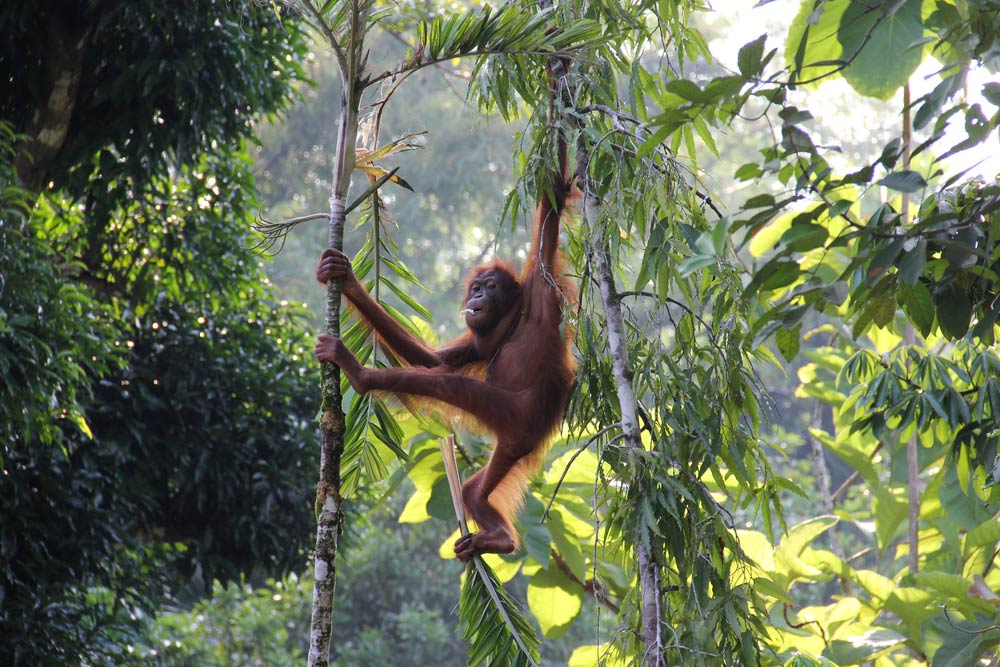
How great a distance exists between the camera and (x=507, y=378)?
11.6ft

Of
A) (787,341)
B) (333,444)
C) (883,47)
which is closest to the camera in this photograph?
(787,341)

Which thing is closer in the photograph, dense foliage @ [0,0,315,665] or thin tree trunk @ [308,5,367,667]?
thin tree trunk @ [308,5,367,667]

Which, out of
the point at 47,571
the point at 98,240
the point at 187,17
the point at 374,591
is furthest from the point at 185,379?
the point at 374,591

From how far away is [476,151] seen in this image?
1541 centimetres

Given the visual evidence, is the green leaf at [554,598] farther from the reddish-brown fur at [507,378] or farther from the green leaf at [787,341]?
the green leaf at [787,341]

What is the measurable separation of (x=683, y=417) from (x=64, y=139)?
4.38 m

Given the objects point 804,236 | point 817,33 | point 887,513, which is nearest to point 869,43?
point 817,33

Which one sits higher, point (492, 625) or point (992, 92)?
point (992, 92)

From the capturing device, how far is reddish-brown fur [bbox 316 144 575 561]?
10.4ft

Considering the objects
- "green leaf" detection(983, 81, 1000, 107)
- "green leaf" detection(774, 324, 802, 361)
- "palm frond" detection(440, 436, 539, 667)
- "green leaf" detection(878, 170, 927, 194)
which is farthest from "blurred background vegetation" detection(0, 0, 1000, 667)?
"green leaf" detection(878, 170, 927, 194)

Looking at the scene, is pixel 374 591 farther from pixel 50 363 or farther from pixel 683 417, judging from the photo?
pixel 683 417

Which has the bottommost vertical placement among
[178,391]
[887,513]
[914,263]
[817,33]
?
[914,263]

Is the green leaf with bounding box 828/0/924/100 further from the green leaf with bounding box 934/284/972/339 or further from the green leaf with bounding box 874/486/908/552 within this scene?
the green leaf with bounding box 874/486/908/552

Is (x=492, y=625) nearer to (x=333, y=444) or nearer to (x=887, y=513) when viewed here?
(x=333, y=444)
